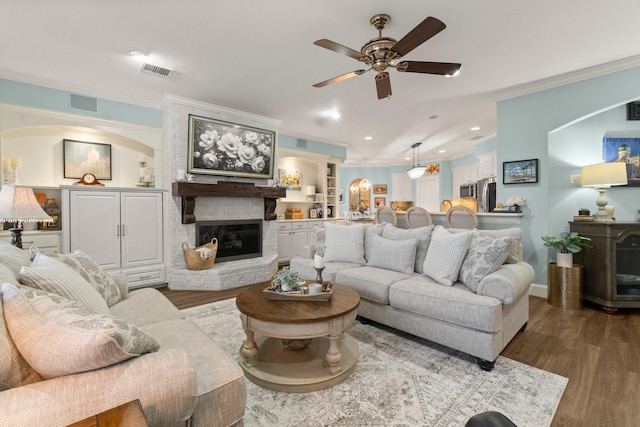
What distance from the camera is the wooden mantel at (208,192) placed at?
4184 millimetres

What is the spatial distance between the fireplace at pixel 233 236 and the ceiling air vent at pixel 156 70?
7.04ft

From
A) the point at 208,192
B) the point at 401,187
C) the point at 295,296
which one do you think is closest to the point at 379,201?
the point at 401,187

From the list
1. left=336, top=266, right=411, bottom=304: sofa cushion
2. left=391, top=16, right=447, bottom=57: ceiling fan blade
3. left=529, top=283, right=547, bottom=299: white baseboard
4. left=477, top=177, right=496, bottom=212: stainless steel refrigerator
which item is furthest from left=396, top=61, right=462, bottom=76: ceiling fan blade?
left=477, top=177, right=496, bottom=212: stainless steel refrigerator

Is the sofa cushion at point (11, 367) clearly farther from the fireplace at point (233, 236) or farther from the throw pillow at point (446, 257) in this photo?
the fireplace at point (233, 236)

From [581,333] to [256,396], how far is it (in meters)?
2.97

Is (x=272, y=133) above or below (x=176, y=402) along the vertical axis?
above

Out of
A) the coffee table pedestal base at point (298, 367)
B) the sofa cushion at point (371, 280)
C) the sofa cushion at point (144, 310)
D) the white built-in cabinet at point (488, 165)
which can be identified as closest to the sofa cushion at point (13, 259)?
the sofa cushion at point (144, 310)

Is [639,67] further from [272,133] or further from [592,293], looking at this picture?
[272,133]

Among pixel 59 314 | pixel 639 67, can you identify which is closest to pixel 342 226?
pixel 59 314

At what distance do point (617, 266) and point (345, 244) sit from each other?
300cm

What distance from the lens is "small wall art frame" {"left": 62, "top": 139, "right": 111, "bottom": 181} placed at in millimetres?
4172

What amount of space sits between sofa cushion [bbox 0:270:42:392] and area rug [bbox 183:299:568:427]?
107 centimetres

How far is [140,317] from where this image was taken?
1.87m

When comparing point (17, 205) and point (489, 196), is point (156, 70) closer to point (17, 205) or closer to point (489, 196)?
point (17, 205)
